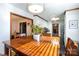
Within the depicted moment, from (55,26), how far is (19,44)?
0.61m

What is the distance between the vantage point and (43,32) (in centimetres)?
146

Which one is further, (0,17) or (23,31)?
(23,31)

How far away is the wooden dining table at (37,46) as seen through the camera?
4.41ft

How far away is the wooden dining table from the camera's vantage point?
134cm

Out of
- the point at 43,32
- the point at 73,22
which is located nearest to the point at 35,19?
the point at 43,32

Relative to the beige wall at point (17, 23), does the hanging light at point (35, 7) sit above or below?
above

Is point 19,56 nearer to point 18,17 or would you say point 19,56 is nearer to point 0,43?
point 0,43

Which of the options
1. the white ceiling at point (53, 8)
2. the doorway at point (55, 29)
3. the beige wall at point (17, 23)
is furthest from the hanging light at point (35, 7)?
the doorway at point (55, 29)

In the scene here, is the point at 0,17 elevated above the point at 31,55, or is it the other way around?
the point at 0,17

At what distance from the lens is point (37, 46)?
1.44m

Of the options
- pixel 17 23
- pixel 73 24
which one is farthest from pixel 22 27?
pixel 73 24

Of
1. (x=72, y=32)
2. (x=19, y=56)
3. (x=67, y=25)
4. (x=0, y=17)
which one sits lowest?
(x=19, y=56)

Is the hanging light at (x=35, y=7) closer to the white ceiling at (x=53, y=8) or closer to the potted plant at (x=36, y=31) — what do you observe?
the white ceiling at (x=53, y=8)

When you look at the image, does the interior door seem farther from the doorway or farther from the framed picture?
the framed picture
